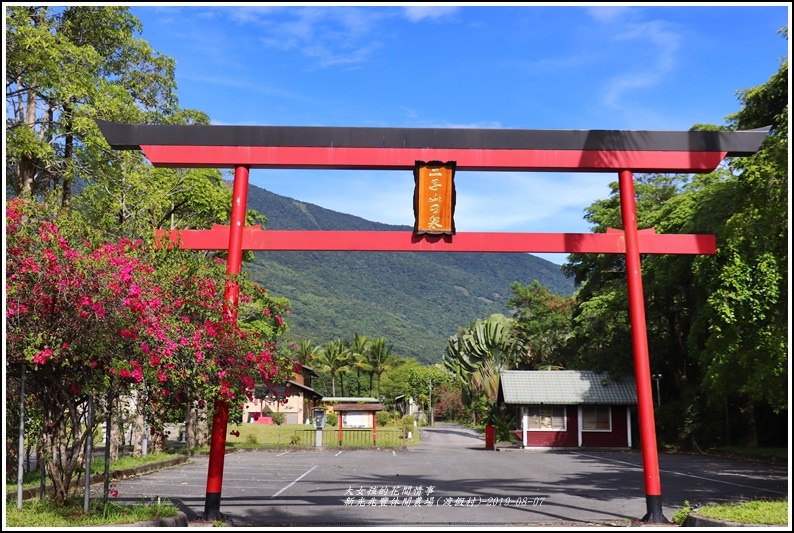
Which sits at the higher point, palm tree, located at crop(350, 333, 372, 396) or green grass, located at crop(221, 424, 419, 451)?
palm tree, located at crop(350, 333, 372, 396)

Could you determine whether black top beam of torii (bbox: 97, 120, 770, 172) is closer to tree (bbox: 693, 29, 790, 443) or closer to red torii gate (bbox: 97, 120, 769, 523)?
red torii gate (bbox: 97, 120, 769, 523)

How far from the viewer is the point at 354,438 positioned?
139 ft

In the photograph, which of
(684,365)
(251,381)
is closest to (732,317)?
(251,381)

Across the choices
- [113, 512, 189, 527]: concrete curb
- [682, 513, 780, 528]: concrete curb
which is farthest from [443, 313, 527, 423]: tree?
[113, 512, 189, 527]: concrete curb

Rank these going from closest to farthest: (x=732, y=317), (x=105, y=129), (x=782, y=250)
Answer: (x=105, y=129), (x=782, y=250), (x=732, y=317)

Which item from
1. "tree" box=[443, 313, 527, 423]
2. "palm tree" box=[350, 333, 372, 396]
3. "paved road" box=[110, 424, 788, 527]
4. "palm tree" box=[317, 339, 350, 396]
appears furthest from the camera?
"palm tree" box=[350, 333, 372, 396]

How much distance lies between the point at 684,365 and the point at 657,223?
8619 millimetres

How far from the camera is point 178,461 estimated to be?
2503 cm

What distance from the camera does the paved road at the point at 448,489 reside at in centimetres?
1176

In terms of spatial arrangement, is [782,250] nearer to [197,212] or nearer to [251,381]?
[251,381]

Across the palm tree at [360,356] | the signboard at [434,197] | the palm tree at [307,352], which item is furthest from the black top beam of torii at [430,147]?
the palm tree at [360,356]

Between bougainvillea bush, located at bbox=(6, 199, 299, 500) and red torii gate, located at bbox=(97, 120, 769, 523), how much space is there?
189cm

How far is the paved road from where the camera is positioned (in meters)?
11.8

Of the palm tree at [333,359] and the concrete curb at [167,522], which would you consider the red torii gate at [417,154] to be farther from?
the palm tree at [333,359]
